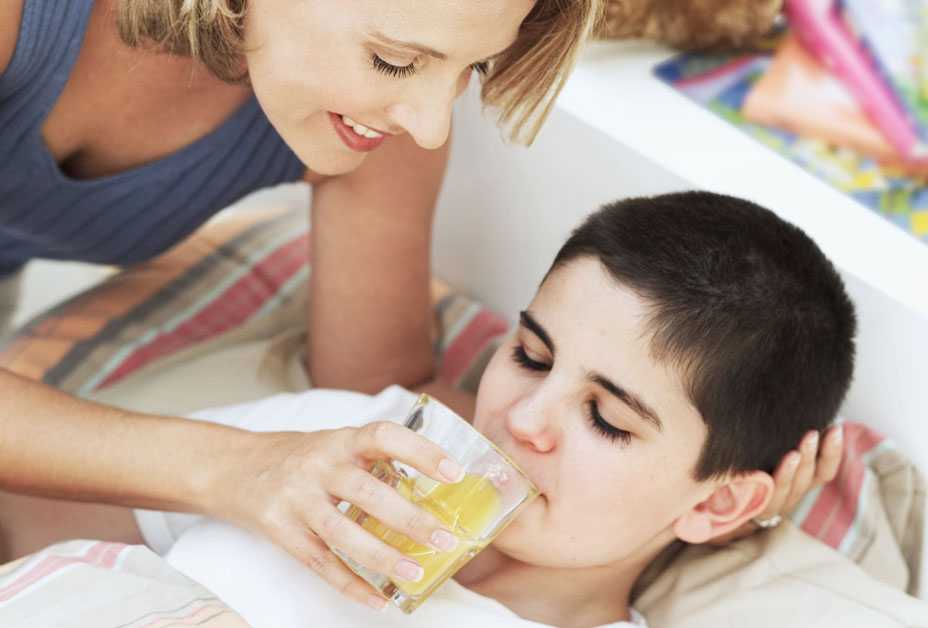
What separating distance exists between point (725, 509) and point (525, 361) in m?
0.27

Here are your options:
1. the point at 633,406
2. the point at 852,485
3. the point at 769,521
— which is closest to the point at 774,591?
the point at 769,521

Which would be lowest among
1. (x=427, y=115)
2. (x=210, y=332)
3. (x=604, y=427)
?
(x=210, y=332)

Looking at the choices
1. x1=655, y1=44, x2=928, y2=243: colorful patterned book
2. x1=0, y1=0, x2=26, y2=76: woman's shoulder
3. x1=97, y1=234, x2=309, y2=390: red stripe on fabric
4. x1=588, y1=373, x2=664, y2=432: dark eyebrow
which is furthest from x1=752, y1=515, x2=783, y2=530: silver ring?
x1=0, y1=0, x2=26, y2=76: woman's shoulder

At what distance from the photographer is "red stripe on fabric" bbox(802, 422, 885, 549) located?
155cm

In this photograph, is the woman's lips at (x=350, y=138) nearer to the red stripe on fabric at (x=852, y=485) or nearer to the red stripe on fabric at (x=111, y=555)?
the red stripe on fabric at (x=111, y=555)

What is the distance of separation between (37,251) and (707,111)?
3.05 ft

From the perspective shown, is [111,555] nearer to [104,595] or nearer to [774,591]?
[104,595]

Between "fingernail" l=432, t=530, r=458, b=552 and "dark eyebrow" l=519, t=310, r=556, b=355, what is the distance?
273mm

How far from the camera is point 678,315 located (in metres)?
1.30

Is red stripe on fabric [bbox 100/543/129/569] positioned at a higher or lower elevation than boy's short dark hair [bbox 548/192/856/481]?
lower

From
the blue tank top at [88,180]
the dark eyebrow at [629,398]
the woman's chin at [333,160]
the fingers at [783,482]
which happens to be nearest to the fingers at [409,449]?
the dark eyebrow at [629,398]

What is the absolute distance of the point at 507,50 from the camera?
1.37 meters

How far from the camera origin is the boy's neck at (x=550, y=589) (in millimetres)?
1400

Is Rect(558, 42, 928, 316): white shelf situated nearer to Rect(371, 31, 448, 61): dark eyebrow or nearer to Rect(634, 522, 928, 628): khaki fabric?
Rect(634, 522, 928, 628): khaki fabric
